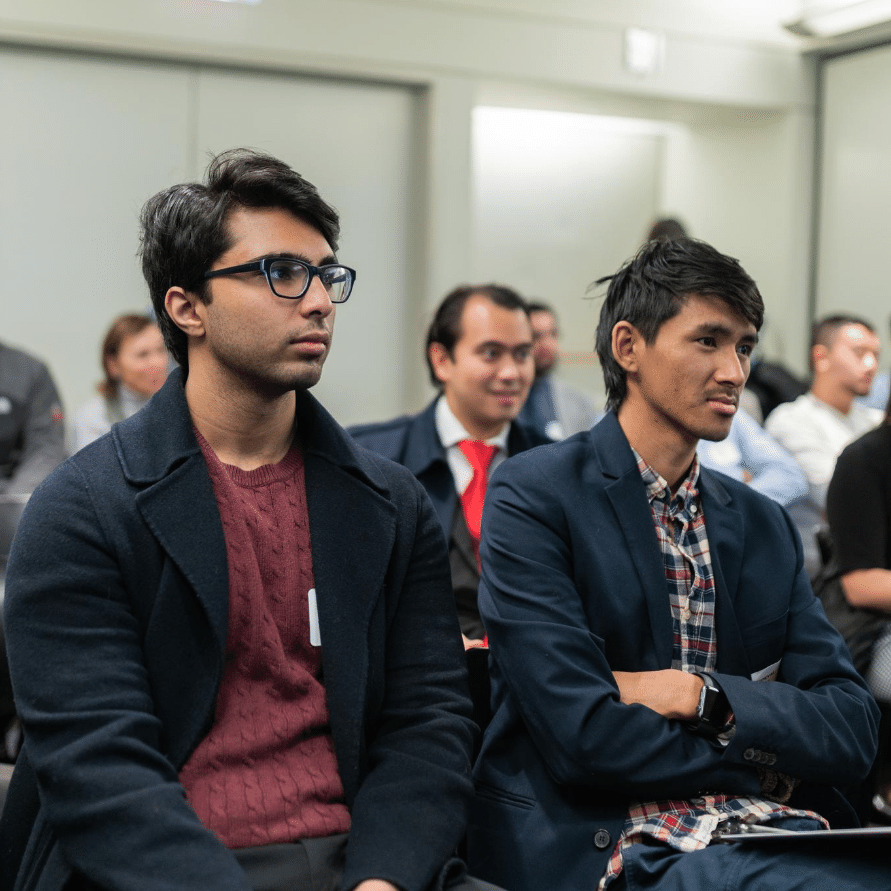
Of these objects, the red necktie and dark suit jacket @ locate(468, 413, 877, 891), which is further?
the red necktie

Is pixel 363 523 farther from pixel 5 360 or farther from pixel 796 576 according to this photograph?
pixel 5 360

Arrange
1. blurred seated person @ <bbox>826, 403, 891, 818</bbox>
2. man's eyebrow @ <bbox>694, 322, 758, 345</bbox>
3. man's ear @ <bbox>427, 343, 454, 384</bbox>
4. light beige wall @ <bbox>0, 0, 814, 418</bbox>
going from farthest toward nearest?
light beige wall @ <bbox>0, 0, 814, 418</bbox>
man's ear @ <bbox>427, 343, 454, 384</bbox>
blurred seated person @ <bbox>826, 403, 891, 818</bbox>
man's eyebrow @ <bbox>694, 322, 758, 345</bbox>

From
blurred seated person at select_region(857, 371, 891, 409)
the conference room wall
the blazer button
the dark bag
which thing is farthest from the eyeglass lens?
blurred seated person at select_region(857, 371, 891, 409)

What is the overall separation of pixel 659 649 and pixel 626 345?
1.72 feet

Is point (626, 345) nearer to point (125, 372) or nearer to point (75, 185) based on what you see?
point (125, 372)

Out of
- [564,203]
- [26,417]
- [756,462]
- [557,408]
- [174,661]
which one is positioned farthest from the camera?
[564,203]

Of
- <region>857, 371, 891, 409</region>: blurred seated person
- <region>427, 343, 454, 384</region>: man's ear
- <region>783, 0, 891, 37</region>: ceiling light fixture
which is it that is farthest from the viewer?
<region>783, 0, 891, 37</region>: ceiling light fixture

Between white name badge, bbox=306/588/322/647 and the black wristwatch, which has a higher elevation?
white name badge, bbox=306/588/322/647

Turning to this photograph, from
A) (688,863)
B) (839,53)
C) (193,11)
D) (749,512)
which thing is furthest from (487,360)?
(839,53)

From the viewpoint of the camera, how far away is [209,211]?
68.0 inches

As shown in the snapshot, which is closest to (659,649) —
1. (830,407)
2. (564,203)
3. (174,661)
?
(174,661)

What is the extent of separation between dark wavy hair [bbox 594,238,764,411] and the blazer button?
2.38 ft

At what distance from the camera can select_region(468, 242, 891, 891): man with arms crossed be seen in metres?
1.74

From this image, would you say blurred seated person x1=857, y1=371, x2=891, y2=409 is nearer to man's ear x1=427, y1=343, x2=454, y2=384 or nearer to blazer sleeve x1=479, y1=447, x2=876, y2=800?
man's ear x1=427, y1=343, x2=454, y2=384
